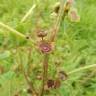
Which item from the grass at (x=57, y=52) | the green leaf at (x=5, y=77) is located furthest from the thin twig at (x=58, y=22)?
the green leaf at (x=5, y=77)

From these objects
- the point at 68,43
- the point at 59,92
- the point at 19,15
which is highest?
the point at 19,15

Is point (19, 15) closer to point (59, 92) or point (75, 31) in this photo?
point (75, 31)

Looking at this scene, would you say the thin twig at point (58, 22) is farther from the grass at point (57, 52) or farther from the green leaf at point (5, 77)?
the green leaf at point (5, 77)

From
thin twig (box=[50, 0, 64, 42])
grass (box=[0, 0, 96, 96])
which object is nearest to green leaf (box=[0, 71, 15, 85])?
grass (box=[0, 0, 96, 96])

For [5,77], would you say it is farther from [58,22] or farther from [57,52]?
[57,52]

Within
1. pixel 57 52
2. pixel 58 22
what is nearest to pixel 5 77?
pixel 58 22

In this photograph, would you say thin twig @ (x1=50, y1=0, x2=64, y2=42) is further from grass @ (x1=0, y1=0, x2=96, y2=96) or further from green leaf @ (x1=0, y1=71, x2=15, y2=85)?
green leaf @ (x1=0, y1=71, x2=15, y2=85)

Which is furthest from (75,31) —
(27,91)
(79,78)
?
(27,91)

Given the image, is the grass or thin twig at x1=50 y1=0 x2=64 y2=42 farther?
the grass
